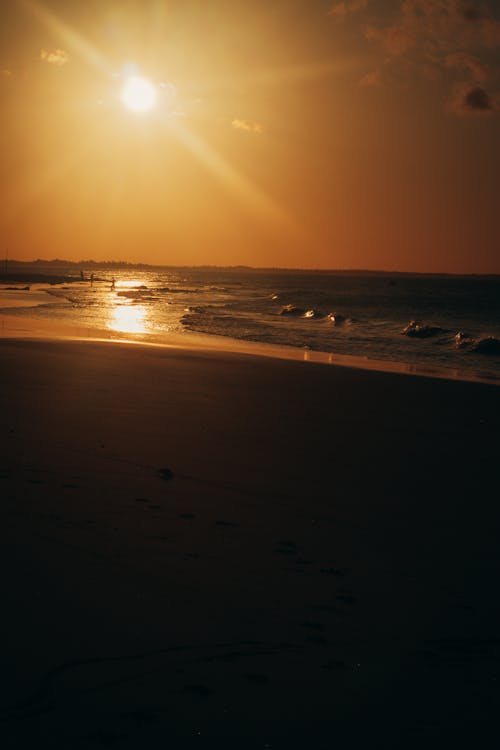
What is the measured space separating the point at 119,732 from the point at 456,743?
1618mm

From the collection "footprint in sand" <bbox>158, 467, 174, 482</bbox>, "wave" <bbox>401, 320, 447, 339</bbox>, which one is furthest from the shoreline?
"footprint in sand" <bbox>158, 467, 174, 482</bbox>

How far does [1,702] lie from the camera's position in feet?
12.1

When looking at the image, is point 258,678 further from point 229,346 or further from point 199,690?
point 229,346

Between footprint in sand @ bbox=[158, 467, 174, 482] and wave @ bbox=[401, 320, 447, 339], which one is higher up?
wave @ bbox=[401, 320, 447, 339]

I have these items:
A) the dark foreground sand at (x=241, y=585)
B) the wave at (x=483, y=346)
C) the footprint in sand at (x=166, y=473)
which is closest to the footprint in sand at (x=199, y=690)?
the dark foreground sand at (x=241, y=585)

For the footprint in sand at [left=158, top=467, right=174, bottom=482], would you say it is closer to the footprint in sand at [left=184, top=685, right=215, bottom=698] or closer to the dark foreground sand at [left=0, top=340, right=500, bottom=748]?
the dark foreground sand at [left=0, top=340, right=500, bottom=748]

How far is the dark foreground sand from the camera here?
12.4 ft

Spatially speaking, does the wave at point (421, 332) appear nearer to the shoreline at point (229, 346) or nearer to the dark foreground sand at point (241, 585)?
the shoreline at point (229, 346)

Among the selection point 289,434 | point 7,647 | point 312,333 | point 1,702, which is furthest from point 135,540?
point 312,333

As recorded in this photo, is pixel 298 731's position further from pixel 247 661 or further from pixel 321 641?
pixel 321 641

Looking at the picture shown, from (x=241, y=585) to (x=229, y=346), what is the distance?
23849 millimetres

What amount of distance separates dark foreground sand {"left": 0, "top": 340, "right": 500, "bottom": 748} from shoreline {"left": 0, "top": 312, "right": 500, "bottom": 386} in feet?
39.1

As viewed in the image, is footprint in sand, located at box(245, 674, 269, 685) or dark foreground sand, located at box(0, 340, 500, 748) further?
footprint in sand, located at box(245, 674, 269, 685)

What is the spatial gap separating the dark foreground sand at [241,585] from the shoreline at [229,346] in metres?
11.9
